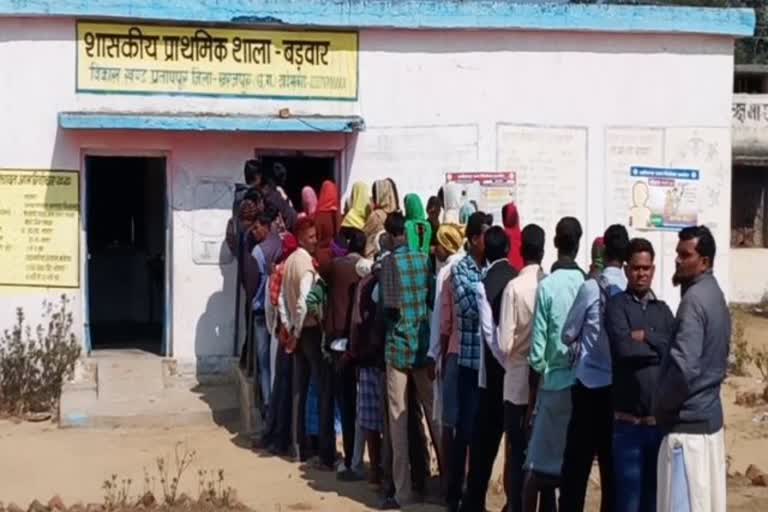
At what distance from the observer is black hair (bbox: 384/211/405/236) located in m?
9.40

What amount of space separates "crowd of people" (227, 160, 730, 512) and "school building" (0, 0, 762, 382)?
1496 mm

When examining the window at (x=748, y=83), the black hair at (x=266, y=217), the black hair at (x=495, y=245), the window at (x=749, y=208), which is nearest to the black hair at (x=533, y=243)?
the black hair at (x=495, y=245)

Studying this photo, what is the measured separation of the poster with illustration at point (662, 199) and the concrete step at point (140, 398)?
432 centimetres

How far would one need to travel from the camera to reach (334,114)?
13352 millimetres

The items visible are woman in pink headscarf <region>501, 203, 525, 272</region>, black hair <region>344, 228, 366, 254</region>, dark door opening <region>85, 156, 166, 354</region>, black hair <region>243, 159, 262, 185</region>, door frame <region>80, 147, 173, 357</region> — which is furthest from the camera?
dark door opening <region>85, 156, 166, 354</region>

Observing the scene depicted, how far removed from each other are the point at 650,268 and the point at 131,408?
614 centimetres

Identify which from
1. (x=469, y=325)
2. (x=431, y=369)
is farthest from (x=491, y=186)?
(x=469, y=325)

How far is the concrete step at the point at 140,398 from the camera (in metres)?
12.0

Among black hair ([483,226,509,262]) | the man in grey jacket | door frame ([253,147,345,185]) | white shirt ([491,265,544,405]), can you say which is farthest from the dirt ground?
door frame ([253,147,345,185])

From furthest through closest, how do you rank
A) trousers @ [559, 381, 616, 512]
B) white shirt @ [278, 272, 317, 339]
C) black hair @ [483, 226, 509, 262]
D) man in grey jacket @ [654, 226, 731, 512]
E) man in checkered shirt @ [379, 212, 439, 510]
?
white shirt @ [278, 272, 317, 339] < man in checkered shirt @ [379, 212, 439, 510] < black hair @ [483, 226, 509, 262] < trousers @ [559, 381, 616, 512] < man in grey jacket @ [654, 226, 731, 512]

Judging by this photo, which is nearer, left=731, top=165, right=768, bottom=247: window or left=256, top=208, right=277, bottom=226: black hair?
left=256, top=208, right=277, bottom=226: black hair

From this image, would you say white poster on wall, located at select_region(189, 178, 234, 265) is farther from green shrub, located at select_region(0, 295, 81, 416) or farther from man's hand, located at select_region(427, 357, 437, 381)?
man's hand, located at select_region(427, 357, 437, 381)

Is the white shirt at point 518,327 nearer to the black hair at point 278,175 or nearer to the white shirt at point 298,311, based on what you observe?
the white shirt at point 298,311

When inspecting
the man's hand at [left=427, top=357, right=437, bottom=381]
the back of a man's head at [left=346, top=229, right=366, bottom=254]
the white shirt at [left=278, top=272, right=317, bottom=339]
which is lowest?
the man's hand at [left=427, top=357, right=437, bottom=381]
